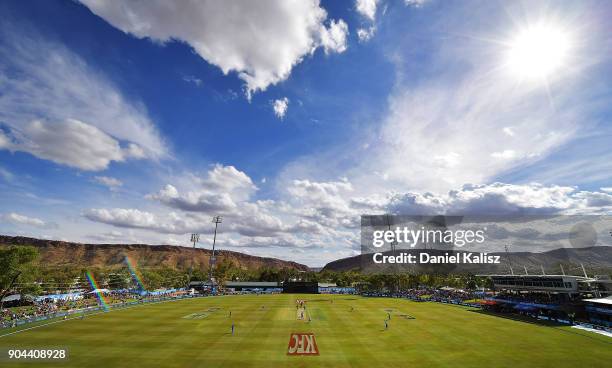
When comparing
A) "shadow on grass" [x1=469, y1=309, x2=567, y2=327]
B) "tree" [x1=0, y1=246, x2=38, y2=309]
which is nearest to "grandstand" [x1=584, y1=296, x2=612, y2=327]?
"shadow on grass" [x1=469, y1=309, x2=567, y2=327]

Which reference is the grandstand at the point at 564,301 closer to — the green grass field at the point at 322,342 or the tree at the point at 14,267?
the green grass field at the point at 322,342

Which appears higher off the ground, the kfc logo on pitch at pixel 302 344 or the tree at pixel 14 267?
the tree at pixel 14 267

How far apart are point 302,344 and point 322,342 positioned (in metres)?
2.88

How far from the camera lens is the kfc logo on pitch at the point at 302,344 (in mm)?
35938

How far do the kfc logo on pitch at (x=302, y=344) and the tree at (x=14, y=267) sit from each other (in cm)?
7958

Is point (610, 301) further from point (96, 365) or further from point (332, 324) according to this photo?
point (96, 365)

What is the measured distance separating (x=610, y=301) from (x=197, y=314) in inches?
3005

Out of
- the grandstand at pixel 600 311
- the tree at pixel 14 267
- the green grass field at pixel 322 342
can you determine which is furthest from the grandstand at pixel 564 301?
the tree at pixel 14 267

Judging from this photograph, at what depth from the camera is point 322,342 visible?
4041 cm

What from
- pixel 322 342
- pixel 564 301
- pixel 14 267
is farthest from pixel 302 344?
pixel 14 267

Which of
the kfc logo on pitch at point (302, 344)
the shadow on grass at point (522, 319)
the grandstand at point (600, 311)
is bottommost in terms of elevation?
the kfc logo on pitch at point (302, 344)

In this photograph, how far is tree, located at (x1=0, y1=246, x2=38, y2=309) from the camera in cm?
7588

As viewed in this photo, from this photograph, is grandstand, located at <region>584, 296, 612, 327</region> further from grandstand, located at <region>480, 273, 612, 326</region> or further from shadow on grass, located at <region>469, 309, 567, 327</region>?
shadow on grass, located at <region>469, 309, 567, 327</region>

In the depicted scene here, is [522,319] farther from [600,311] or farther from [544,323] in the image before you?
[600,311]
